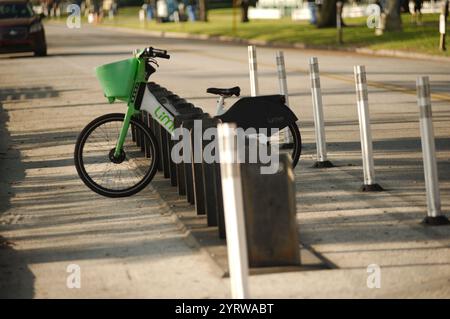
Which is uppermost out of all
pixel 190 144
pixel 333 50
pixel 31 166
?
pixel 190 144

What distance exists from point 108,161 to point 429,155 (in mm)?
3531

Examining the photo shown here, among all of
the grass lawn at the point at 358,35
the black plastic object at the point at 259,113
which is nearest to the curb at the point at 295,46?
the grass lawn at the point at 358,35

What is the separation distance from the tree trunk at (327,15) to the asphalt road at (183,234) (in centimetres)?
2887

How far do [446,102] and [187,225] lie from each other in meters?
10.3

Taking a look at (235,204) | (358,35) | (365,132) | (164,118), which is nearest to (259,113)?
(164,118)

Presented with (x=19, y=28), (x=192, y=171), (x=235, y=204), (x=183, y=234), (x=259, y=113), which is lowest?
(x=19, y=28)

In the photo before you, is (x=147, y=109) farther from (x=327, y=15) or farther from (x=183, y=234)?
(x=327, y=15)

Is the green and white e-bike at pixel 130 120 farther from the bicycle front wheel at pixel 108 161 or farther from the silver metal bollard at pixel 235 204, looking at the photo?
the silver metal bollard at pixel 235 204

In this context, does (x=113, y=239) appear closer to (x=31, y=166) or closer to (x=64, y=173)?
(x=64, y=173)

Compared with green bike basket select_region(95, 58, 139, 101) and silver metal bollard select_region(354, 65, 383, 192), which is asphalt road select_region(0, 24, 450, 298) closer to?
silver metal bollard select_region(354, 65, 383, 192)

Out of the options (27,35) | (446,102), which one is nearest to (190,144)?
(446,102)

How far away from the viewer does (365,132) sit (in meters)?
11.3

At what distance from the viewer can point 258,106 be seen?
11500mm

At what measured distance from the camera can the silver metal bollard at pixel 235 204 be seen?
273 inches
